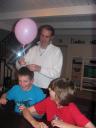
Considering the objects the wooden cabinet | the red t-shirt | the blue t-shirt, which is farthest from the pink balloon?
the wooden cabinet

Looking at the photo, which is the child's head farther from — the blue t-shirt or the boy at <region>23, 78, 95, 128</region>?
the boy at <region>23, 78, 95, 128</region>

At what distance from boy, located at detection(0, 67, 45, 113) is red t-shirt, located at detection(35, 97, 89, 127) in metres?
0.22

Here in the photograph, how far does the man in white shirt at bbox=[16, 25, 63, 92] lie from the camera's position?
227 cm

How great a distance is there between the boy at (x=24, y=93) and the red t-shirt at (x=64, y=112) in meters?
0.22

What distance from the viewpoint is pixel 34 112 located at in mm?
1752

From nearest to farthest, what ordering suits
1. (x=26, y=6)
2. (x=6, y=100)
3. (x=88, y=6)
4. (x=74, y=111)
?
(x=74, y=111), (x=6, y=100), (x=88, y=6), (x=26, y=6)

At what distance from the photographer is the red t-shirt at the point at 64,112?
1.48 meters

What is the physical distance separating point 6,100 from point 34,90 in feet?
0.84

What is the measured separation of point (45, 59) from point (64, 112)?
877 mm

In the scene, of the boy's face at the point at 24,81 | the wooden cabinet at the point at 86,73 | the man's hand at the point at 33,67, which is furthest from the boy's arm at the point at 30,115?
the wooden cabinet at the point at 86,73

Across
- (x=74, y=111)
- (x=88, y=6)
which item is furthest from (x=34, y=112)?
(x=88, y=6)

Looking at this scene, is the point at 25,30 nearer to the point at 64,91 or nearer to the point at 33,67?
the point at 33,67

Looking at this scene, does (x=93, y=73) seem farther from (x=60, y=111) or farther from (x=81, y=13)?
(x=60, y=111)

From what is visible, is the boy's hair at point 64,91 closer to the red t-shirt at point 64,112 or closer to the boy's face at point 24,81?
the red t-shirt at point 64,112
